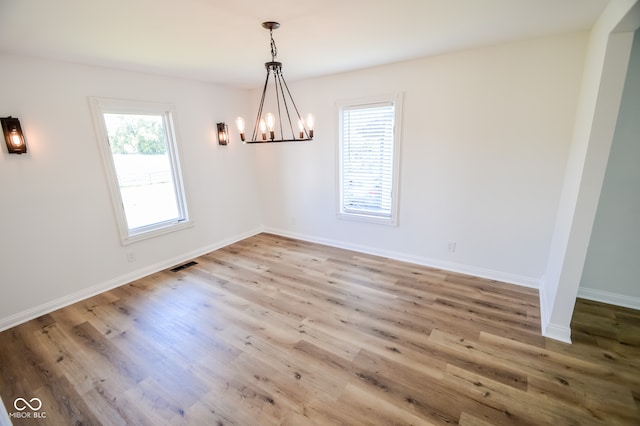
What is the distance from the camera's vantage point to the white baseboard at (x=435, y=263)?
335 centimetres

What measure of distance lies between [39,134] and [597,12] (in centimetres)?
532

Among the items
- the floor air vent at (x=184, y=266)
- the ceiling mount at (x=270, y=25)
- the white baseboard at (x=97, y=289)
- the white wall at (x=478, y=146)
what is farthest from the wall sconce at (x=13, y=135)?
the white wall at (x=478, y=146)

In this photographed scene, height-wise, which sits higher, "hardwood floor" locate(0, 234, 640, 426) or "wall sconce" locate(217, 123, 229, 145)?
"wall sconce" locate(217, 123, 229, 145)

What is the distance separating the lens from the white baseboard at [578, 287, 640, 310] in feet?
9.34

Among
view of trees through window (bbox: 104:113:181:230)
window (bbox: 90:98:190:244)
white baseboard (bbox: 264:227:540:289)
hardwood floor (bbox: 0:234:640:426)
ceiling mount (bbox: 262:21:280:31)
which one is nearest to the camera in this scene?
hardwood floor (bbox: 0:234:640:426)

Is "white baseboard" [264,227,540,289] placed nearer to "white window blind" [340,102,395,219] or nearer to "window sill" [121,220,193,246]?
"white window blind" [340,102,395,219]

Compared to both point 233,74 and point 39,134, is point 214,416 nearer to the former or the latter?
point 39,134

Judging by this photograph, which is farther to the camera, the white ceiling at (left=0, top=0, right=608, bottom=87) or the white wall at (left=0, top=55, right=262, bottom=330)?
the white wall at (left=0, top=55, right=262, bottom=330)

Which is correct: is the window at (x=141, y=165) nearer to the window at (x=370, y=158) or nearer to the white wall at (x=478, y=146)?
the white wall at (x=478, y=146)

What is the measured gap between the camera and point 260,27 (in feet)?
7.73

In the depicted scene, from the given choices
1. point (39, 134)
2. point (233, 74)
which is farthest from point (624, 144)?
point (39, 134)

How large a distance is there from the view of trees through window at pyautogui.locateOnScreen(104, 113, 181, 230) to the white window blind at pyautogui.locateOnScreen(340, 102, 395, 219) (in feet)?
8.90

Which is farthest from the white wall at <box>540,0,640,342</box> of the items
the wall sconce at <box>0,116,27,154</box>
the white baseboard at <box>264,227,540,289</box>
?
the wall sconce at <box>0,116,27,154</box>
